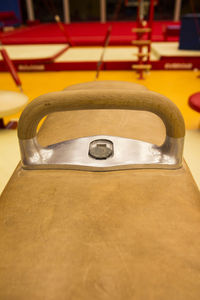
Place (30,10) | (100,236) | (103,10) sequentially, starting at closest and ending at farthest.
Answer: (100,236)
(103,10)
(30,10)

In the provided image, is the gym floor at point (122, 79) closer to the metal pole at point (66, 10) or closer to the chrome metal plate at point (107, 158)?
Result: the chrome metal plate at point (107, 158)

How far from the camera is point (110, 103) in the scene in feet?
1.43

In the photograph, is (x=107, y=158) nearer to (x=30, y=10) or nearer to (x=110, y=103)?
(x=110, y=103)

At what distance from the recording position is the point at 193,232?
33 cm

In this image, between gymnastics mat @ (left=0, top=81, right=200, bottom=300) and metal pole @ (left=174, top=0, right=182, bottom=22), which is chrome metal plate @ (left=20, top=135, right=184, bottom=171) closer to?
gymnastics mat @ (left=0, top=81, right=200, bottom=300)

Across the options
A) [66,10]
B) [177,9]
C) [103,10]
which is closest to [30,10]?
[66,10]

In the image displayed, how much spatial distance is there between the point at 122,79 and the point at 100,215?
9.01ft

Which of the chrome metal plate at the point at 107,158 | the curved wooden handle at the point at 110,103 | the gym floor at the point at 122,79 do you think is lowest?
the gym floor at the point at 122,79

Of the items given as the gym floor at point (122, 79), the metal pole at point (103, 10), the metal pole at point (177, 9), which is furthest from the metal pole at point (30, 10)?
the gym floor at point (122, 79)

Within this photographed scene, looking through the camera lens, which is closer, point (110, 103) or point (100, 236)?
point (100, 236)

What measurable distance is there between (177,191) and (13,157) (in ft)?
2.71

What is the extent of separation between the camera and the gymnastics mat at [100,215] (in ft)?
0.91

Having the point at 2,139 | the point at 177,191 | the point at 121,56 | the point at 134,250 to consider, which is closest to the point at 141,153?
the point at 177,191

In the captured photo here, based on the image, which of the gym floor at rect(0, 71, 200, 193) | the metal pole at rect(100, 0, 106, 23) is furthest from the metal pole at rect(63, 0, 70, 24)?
the gym floor at rect(0, 71, 200, 193)
